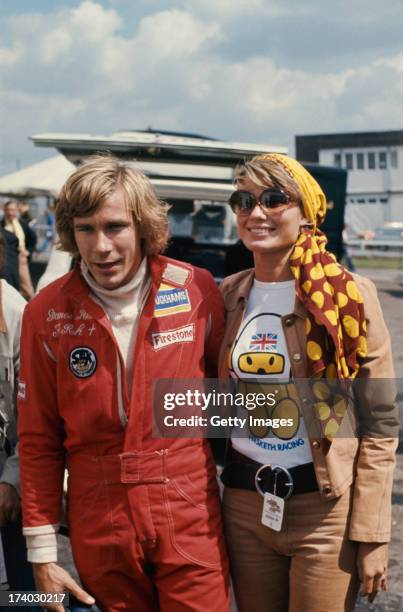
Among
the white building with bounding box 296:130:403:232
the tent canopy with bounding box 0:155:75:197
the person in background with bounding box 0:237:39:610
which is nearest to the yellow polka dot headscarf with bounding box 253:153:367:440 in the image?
the person in background with bounding box 0:237:39:610

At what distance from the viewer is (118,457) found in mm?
2338

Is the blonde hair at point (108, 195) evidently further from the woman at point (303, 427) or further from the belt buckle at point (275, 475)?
the belt buckle at point (275, 475)

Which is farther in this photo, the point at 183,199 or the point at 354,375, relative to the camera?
the point at 183,199

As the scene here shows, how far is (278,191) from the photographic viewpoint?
8.11ft

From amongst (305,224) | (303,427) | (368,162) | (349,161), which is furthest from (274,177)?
(349,161)

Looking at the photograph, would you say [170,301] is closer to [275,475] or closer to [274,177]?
[274,177]

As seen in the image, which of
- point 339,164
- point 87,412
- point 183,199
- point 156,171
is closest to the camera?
point 87,412

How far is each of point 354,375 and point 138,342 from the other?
0.65m

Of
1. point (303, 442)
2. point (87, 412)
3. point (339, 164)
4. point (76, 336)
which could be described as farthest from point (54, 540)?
point (339, 164)

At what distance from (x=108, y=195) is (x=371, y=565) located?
4.38 feet

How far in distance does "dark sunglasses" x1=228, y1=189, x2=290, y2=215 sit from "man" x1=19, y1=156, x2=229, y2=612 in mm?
268

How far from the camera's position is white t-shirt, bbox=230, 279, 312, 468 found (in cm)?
244

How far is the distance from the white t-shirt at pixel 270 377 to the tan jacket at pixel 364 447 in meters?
0.03

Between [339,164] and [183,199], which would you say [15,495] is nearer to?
[183,199]
